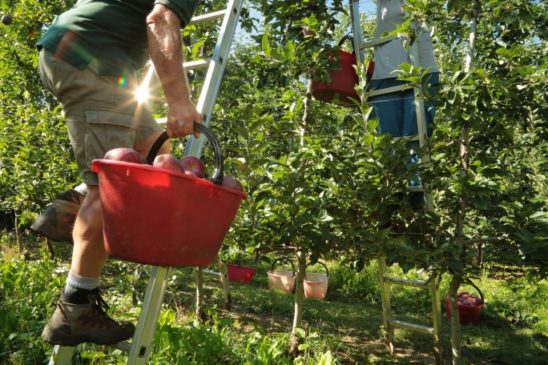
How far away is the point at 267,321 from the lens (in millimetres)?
3939

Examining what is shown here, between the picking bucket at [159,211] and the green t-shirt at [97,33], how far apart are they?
0.52 metres

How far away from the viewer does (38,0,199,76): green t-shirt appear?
60.7 inches

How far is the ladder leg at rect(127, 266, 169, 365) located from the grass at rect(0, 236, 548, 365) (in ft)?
1.85

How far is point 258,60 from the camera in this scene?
110 inches

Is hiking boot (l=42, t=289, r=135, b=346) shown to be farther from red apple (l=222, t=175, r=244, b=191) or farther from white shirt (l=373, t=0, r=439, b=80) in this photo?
white shirt (l=373, t=0, r=439, b=80)

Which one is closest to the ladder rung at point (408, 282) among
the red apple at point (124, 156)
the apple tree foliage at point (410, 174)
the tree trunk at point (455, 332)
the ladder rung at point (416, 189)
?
the tree trunk at point (455, 332)

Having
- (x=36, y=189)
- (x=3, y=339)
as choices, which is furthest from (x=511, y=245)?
(x=36, y=189)

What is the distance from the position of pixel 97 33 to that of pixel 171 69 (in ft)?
1.26

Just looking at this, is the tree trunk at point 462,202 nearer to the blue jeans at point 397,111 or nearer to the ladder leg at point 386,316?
the blue jeans at point 397,111

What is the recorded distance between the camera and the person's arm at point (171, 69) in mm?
1371

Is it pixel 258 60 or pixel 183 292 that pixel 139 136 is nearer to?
pixel 258 60

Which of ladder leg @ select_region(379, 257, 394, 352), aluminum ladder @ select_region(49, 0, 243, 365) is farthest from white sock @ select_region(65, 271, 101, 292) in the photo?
ladder leg @ select_region(379, 257, 394, 352)

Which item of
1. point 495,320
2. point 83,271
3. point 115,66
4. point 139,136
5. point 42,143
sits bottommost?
point 495,320

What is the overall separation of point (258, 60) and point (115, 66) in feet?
4.36
